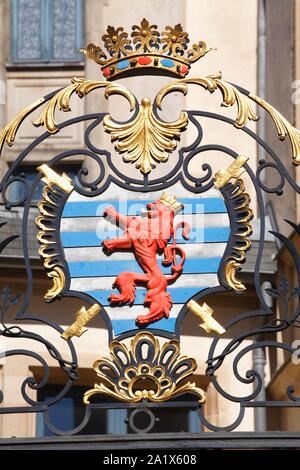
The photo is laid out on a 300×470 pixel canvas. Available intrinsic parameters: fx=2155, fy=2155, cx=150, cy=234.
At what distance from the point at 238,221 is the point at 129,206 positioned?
26.0 inches

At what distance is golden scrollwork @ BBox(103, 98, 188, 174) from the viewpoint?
12961mm

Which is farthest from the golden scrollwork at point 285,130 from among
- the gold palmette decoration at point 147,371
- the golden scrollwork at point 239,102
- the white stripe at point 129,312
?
the gold palmette decoration at point 147,371

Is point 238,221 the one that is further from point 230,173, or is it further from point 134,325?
point 134,325

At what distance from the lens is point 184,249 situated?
501 inches

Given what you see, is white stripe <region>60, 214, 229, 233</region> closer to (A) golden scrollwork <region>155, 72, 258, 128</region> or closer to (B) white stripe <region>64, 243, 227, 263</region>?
(B) white stripe <region>64, 243, 227, 263</region>

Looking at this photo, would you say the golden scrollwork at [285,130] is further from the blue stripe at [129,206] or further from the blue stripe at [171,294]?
the blue stripe at [171,294]

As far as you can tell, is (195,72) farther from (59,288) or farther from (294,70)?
(59,288)

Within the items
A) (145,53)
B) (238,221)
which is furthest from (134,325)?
(145,53)

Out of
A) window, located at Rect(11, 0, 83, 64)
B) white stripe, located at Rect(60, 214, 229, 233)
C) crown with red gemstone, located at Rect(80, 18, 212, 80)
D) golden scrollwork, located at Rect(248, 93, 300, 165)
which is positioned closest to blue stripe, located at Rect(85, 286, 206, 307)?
white stripe, located at Rect(60, 214, 229, 233)

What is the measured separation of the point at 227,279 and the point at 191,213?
1.52 ft

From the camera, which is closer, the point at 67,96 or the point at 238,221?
the point at 238,221

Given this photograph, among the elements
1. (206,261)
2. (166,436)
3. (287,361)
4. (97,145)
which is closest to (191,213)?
(206,261)

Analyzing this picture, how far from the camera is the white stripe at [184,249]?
501 inches
